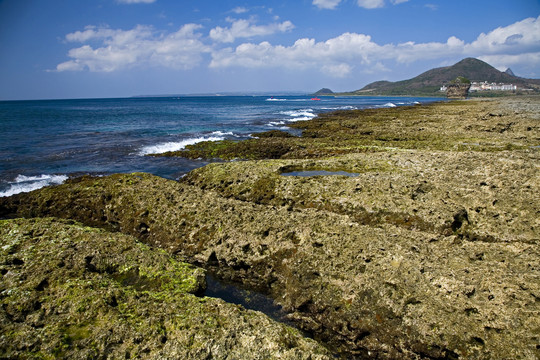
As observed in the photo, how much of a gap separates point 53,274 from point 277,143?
21.9 meters

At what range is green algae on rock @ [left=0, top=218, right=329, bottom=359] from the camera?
→ 5207 millimetres

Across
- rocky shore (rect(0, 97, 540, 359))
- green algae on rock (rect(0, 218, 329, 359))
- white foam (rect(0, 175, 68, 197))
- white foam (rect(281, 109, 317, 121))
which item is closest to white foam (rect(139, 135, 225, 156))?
white foam (rect(0, 175, 68, 197))

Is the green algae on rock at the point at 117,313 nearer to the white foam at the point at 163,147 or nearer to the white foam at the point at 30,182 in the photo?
the white foam at the point at 30,182

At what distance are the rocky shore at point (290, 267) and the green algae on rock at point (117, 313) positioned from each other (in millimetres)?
28

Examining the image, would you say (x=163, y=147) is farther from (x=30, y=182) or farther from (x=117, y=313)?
(x=117, y=313)

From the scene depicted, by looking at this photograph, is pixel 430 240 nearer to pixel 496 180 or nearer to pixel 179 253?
pixel 496 180

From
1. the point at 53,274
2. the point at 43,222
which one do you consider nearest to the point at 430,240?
the point at 53,274

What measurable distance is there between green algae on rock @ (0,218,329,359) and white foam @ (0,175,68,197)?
14454mm

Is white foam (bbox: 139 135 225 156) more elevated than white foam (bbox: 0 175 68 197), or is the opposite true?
white foam (bbox: 139 135 225 156)

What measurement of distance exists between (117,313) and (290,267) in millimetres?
4251

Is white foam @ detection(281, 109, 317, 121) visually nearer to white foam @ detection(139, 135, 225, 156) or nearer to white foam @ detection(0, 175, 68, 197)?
white foam @ detection(139, 135, 225, 156)

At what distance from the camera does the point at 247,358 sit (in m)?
5.16

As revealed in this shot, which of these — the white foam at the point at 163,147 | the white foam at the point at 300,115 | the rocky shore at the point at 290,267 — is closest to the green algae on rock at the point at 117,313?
the rocky shore at the point at 290,267

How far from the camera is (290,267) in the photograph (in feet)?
26.5
